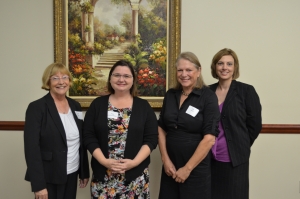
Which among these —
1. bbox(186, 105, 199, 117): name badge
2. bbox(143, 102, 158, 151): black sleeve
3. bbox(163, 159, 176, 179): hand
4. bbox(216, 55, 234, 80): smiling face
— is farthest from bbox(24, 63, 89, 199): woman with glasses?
bbox(216, 55, 234, 80): smiling face

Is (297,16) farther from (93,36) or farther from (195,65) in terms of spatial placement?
(93,36)

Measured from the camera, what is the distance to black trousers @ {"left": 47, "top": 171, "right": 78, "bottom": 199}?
5.09 ft

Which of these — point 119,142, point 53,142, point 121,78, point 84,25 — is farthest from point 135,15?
point 53,142

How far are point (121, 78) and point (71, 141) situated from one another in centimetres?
56

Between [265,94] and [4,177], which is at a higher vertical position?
[265,94]

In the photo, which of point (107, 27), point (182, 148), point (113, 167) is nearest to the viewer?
point (113, 167)

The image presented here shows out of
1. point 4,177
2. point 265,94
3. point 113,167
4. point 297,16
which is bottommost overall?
point 4,177

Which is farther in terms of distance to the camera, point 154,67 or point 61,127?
point 154,67

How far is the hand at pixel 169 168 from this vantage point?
1.67 m

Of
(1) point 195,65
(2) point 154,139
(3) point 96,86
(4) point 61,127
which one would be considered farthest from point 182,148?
(3) point 96,86

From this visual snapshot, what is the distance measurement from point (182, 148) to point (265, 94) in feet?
4.35

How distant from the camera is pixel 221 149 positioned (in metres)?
1.81

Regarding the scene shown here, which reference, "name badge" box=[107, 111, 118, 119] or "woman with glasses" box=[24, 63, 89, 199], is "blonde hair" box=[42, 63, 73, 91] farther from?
"name badge" box=[107, 111, 118, 119]

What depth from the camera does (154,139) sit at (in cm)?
167
